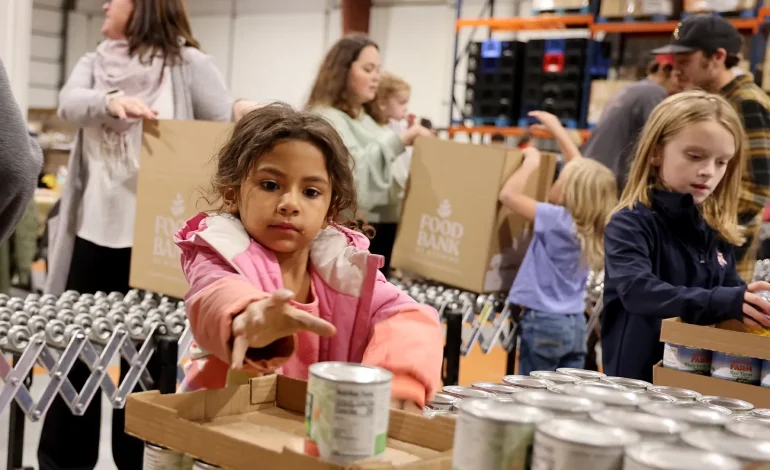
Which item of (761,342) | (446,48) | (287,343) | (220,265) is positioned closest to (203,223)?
(220,265)

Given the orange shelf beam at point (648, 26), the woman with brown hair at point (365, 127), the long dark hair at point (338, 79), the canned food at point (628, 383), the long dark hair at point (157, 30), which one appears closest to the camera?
the canned food at point (628, 383)

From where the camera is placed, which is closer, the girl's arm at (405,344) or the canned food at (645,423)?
the canned food at (645,423)

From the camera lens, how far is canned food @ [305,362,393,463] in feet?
3.31

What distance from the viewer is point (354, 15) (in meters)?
13.1

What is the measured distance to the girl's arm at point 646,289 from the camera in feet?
7.06

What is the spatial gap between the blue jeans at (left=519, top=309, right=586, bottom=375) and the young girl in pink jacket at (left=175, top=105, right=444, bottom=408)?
2.10 meters

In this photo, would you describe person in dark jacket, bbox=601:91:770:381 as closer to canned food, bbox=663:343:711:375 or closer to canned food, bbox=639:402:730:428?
canned food, bbox=663:343:711:375

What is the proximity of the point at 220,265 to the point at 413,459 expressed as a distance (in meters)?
0.53

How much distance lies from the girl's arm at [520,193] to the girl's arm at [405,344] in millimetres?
1854

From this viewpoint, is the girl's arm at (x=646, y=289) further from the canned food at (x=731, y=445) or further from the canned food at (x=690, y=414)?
the canned food at (x=731, y=445)

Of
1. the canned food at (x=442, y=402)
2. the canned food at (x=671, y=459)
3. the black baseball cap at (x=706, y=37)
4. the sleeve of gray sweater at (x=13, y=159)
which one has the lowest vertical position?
the canned food at (x=442, y=402)

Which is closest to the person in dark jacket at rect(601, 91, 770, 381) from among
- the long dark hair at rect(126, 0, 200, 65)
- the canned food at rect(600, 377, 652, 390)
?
the canned food at rect(600, 377, 652, 390)

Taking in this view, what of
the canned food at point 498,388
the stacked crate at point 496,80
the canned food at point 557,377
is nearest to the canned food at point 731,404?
the canned food at point 557,377

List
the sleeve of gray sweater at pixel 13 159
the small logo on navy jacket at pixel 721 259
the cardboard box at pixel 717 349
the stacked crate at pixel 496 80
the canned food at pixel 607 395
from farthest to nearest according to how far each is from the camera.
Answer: the stacked crate at pixel 496 80
the small logo on navy jacket at pixel 721 259
the cardboard box at pixel 717 349
the sleeve of gray sweater at pixel 13 159
the canned food at pixel 607 395
